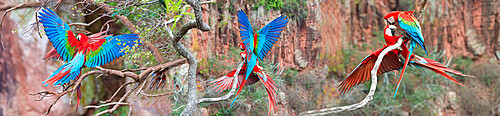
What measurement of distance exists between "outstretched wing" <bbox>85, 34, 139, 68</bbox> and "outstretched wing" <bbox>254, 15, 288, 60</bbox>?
29.1 inches

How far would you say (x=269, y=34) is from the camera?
1743mm

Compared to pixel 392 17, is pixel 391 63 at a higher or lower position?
lower

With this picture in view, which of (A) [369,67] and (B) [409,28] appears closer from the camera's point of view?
(B) [409,28]

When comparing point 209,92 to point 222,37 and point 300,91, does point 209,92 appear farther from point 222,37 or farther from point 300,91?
point 300,91

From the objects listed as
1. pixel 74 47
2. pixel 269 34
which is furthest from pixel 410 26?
pixel 74 47

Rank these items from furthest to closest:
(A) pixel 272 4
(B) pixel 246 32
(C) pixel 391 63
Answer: (A) pixel 272 4
(C) pixel 391 63
(B) pixel 246 32

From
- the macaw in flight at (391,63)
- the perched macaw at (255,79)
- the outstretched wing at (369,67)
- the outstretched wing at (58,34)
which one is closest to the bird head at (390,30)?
the macaw in flight at (391,63)

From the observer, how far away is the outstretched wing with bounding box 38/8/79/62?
5.49 feet

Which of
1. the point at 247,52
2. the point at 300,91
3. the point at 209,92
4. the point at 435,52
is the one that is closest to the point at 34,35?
the point at 209,92

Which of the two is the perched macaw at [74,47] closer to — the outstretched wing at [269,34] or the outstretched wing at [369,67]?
the outstretched wing at [269,34]

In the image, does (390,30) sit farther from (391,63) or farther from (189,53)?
(189,53)

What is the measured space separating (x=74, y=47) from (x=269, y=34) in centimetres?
99

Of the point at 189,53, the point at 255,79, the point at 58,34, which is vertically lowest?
the point at 255,79

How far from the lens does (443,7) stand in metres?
4.01
